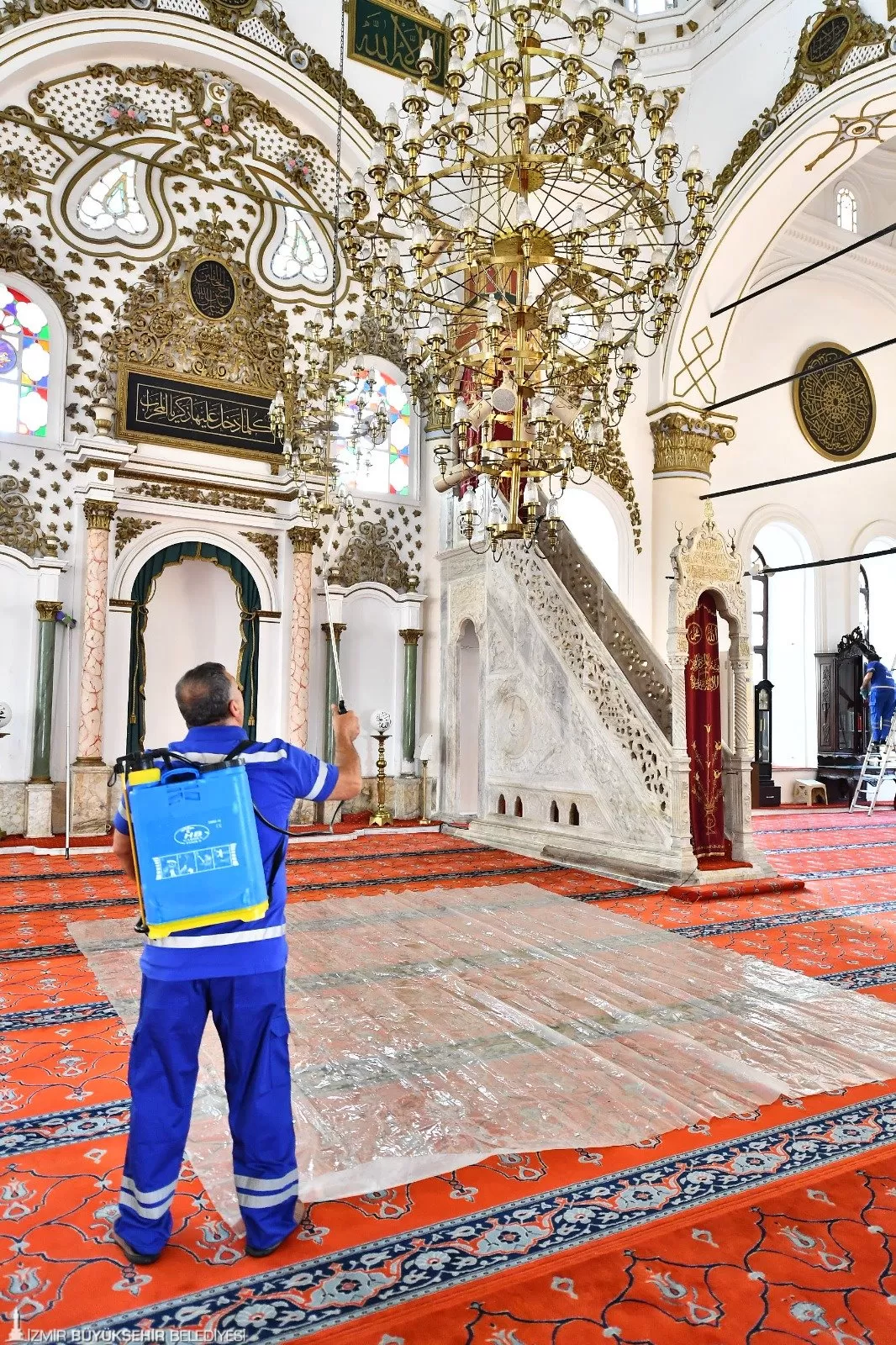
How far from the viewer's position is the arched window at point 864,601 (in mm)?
12594

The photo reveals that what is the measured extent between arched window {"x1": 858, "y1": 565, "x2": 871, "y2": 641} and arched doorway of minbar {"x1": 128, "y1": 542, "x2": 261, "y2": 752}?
29.1 ft

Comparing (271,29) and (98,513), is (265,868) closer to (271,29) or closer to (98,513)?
(98,513)

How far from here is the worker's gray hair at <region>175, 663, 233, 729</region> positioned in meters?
1.84

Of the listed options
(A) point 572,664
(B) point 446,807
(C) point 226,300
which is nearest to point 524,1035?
(A) point 572,664

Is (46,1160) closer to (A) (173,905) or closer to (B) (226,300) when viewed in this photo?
(A) (173,905)

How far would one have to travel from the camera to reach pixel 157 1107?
5.46 feet

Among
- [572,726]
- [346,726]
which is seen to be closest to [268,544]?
[572,726]

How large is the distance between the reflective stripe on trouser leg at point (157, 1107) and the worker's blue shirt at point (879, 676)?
1067 centimetres

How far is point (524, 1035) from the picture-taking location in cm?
288

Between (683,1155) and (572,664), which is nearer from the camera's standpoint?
(683,1155)

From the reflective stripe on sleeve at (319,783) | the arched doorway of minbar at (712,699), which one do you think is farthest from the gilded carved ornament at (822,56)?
the reflective stripe on sleeve at (319,783)

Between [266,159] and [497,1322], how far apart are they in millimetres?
9446

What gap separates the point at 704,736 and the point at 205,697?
4657 millimetres

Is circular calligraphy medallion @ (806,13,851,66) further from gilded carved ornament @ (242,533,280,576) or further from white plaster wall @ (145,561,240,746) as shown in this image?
white plaster wall @ (145,561,240,746)
